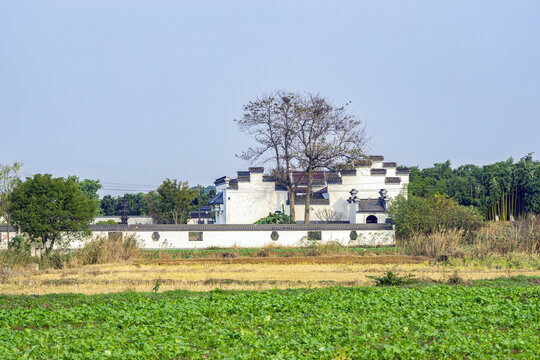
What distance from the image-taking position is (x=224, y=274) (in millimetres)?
19125

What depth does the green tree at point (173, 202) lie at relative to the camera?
161 feet

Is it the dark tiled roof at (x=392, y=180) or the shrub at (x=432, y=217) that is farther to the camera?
the dark tiled roof at (x=392, y=180)

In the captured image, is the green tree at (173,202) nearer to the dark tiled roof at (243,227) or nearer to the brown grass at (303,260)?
the dark tiled roof at (243,227)

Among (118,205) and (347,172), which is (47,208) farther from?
(118,205)

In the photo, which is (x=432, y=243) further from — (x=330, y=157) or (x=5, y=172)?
(x=5, y=172)

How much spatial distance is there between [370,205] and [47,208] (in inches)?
837

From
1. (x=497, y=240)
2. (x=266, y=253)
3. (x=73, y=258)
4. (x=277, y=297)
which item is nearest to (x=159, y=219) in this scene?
(x=266, y=253)

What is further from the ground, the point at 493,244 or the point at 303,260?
the point at 493,244

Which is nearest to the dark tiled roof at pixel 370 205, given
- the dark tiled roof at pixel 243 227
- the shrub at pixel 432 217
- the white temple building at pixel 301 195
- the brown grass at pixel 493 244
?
the white temple building at pixel 301 195

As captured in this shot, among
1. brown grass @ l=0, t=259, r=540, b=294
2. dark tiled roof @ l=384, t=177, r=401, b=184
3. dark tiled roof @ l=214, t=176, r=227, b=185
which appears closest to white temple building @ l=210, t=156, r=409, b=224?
dark tiled roof @ l=384, t=177, r=401, b=184

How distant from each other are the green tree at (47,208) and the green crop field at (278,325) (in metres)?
11.8

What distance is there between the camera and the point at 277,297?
12352 mm

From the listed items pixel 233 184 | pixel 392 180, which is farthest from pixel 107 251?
pixel 392 180

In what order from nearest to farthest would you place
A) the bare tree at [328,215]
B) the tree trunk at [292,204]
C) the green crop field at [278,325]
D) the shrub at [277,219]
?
the green crop field at [278,325]
the shrub at [277,219]
the tree trunk at [292,204]
the bare tree at [328,215]
